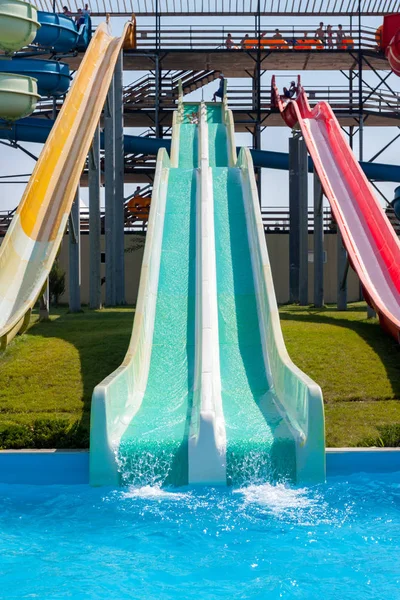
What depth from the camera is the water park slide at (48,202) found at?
39.2 ft

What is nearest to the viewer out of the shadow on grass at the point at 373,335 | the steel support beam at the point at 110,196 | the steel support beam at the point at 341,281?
the shadow on grass at the point at 373,335

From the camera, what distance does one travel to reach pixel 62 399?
399 inches

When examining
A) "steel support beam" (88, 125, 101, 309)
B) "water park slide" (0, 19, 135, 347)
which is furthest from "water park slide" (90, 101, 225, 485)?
"steel support beam" (88, 125, 101, 309)

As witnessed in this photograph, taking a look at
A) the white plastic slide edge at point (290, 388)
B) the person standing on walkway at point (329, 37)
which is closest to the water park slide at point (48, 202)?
the white plastic slide edge at point (290, 388)

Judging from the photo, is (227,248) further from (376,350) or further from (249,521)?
(249,521)

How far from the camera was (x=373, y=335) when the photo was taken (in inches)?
498

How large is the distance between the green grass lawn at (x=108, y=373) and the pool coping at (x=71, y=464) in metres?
0.49

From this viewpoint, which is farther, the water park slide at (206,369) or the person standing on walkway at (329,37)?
the person standing on walkway at (329,37)

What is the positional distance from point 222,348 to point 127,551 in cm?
468

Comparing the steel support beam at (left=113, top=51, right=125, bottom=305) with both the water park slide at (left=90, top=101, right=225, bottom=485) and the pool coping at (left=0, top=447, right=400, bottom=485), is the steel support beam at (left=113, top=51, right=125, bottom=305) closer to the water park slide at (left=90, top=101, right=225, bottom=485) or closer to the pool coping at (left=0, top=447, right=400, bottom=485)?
the water park slide at (left=90, top=101, right=225, bottom=485)

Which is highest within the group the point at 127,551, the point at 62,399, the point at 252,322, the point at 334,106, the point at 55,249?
the point at 334,106

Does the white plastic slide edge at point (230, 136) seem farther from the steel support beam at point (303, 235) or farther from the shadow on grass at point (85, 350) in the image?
the shadow on grass at point (85, 350)

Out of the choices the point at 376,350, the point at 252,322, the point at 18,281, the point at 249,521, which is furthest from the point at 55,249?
the point at 249,521

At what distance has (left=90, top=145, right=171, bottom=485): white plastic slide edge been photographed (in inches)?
321
